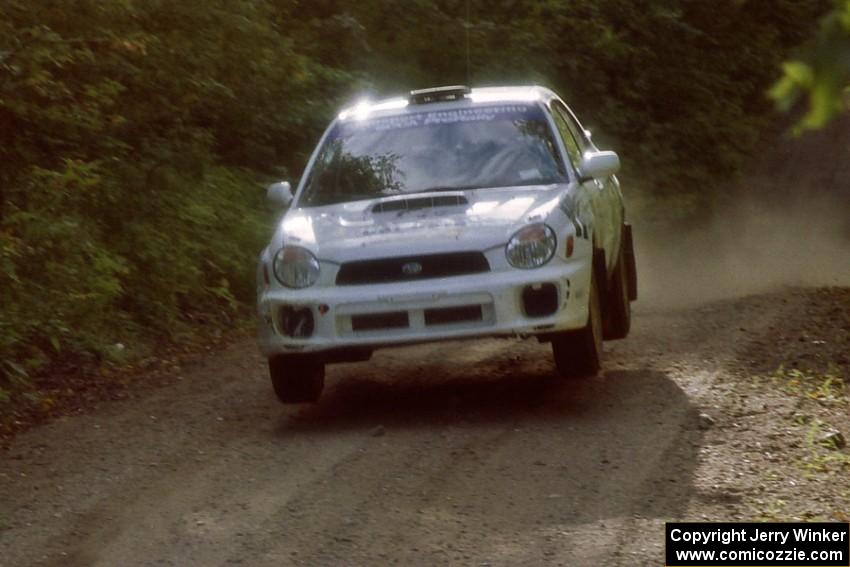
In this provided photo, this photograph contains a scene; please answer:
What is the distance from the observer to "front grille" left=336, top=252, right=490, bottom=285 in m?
7.98

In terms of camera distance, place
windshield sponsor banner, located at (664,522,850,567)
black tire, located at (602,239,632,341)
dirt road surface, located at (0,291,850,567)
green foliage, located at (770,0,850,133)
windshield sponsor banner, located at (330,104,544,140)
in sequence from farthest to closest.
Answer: black tire, located at (602,239,632,341) < windshield sponsor banner, located at (330,104,544,140) < dirt road surface, located at (0,291,850,567) < windshield sponsor banner, located at (664,522,850,567) < green foliage, located at (770,0,850,133)

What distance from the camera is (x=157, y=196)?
1328 centimetres

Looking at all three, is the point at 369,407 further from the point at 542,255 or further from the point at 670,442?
the point at 670,442

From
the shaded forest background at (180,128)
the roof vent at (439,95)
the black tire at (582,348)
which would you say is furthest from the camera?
the shaded forest background at (180,128)

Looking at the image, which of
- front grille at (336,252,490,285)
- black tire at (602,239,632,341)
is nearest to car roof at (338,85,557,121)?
black tire at (602,239,632,341)

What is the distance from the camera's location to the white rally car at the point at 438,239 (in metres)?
7.93

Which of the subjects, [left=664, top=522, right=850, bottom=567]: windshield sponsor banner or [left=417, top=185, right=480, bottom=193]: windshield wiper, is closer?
[left=664, top=522, right=850, bottom=567]: windshield sponsor banner

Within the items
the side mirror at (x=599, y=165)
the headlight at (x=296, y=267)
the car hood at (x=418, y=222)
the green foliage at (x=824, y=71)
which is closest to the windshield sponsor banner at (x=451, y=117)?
the side mirror at (x=599, y=165)

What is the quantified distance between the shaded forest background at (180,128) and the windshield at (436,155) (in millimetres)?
1891

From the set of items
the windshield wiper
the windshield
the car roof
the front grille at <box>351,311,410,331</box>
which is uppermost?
the car roof

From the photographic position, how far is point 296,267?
820 centimetres

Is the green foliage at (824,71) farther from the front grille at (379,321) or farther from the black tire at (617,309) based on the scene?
the black tire at (617,309)

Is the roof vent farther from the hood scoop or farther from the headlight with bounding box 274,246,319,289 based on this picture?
the headlight with bounding box 274,246,319,289

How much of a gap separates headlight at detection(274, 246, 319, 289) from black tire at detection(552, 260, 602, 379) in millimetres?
1413
